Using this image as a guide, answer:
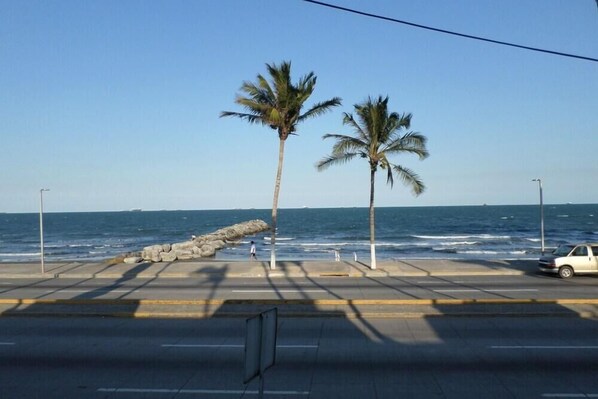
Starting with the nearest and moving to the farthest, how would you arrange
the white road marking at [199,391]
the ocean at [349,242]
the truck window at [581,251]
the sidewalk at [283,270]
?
the white road marking at [199,391] → the truck window at [581,251] → the sidewalk at [283,270] → the ocean at [349,242]

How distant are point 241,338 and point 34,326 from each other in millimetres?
5657

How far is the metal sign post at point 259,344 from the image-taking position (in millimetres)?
5918

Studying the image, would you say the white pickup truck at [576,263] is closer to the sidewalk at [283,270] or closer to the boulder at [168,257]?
the sidewalk at [283,270]

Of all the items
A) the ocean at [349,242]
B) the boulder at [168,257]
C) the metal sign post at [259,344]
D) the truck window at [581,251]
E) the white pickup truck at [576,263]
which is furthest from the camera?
the ocean at [349,242]

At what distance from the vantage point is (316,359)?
35.6ft

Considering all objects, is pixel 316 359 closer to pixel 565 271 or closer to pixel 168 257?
pixel 565 271

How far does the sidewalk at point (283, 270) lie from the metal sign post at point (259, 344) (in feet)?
66.6

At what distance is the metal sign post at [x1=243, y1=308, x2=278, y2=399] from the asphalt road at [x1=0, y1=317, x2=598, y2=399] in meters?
2.76

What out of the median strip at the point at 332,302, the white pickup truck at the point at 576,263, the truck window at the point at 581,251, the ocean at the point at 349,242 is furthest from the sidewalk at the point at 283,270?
the ocean at the point at 349,242

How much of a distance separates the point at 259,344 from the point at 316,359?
501cm

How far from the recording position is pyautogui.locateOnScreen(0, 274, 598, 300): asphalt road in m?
19.7

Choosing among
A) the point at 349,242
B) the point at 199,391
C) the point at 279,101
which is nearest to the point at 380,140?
the point at 279,101

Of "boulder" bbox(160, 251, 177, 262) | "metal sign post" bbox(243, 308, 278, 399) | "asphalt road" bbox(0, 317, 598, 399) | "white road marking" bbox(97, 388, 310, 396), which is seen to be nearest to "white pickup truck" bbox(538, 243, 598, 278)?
"asphalt road" bbox(0, 317, 598, 399)

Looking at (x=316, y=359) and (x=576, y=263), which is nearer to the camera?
(x=316, y=359)
